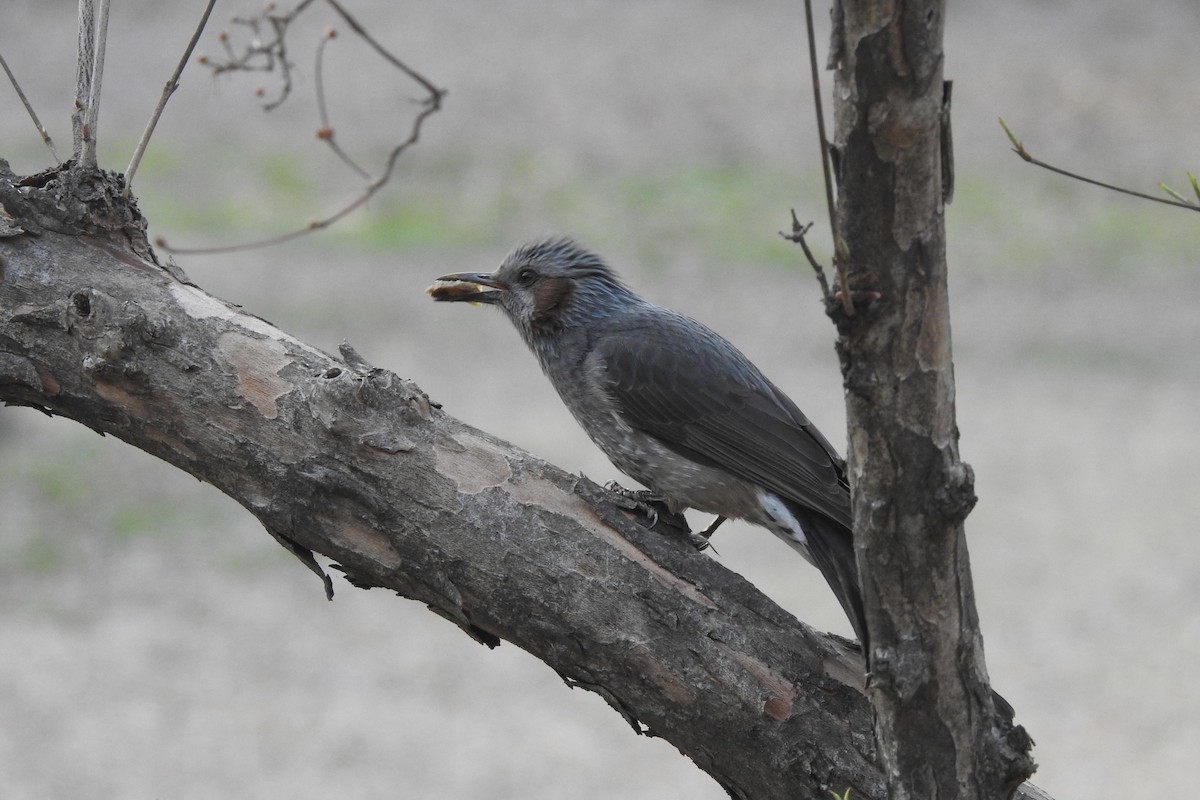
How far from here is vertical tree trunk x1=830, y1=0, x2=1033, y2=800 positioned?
74.2 inches

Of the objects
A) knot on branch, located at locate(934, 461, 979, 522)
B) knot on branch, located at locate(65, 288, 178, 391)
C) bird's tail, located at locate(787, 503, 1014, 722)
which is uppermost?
bird's tail, located at locate(787, 503, 1014, 722)

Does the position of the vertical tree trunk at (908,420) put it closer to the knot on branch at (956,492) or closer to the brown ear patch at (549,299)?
the knot on branch at (956,492)

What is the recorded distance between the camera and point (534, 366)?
12.1 m

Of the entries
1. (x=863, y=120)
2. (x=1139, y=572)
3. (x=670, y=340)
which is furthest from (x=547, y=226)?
(x=863, y=120)

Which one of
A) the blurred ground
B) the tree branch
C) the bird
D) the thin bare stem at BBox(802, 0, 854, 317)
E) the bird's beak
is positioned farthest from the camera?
the blurred ground

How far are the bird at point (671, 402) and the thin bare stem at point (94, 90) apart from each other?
131cm

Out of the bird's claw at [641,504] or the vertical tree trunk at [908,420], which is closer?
the vertical tree trunk at [908,420]

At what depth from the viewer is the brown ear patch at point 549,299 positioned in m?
4.37

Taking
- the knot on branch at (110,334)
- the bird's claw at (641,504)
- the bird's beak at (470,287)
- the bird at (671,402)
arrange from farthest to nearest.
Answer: the bird's beak at (470,287) < the bird at (671,402) < the bird's claw at (641,504) < the knot on branch at (110,334)

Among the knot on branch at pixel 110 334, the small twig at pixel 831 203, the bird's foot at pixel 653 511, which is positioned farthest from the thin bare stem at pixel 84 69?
the small twig at pixel 831 203

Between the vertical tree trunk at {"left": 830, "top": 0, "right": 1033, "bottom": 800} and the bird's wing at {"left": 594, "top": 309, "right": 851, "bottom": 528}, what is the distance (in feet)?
4.23

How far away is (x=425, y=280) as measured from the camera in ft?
43.0

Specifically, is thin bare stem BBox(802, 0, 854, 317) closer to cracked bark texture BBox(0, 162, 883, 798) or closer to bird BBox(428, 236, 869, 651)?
cracked bark texture BBox(0, 162, 883, 798)

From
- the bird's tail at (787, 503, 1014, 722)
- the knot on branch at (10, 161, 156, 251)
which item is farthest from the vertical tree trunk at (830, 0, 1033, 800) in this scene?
the knot on branch at (10, 161, 156, 251)
